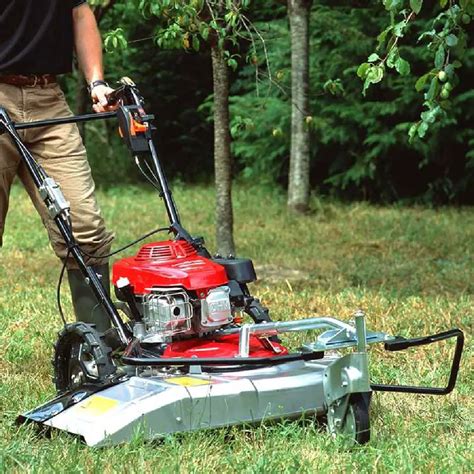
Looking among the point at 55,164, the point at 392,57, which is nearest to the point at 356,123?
the point at 392,57

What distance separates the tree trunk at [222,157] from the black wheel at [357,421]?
4.38 m

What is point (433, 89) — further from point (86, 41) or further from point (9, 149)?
point (9, 149)

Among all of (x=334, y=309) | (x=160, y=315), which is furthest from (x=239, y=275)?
(x=334, y=309)

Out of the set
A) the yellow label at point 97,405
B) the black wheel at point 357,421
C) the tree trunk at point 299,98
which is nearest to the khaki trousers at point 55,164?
the yellow label at point 97,405

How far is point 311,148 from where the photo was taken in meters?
13.0

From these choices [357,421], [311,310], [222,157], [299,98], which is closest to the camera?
[357,421]

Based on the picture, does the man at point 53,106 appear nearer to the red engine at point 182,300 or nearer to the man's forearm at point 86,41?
the man's forearm at point 86,41

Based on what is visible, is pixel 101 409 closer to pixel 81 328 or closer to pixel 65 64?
pixel 81 328

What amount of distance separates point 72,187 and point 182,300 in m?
0.82

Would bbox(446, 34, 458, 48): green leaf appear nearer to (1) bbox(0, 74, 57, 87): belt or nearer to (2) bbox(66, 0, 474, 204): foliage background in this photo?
(1) bbox(0, 74, 57, 87): belt

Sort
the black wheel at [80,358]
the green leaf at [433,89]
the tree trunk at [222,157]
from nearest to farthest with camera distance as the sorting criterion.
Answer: the black wheel at [80,358], the green leaf at [433,89], the tree trunk at [222,157]

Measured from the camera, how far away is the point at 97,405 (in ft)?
10.8

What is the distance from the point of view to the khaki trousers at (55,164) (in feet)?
13.5

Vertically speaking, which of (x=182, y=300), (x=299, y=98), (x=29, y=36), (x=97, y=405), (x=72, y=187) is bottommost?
(x=299, y=98)
